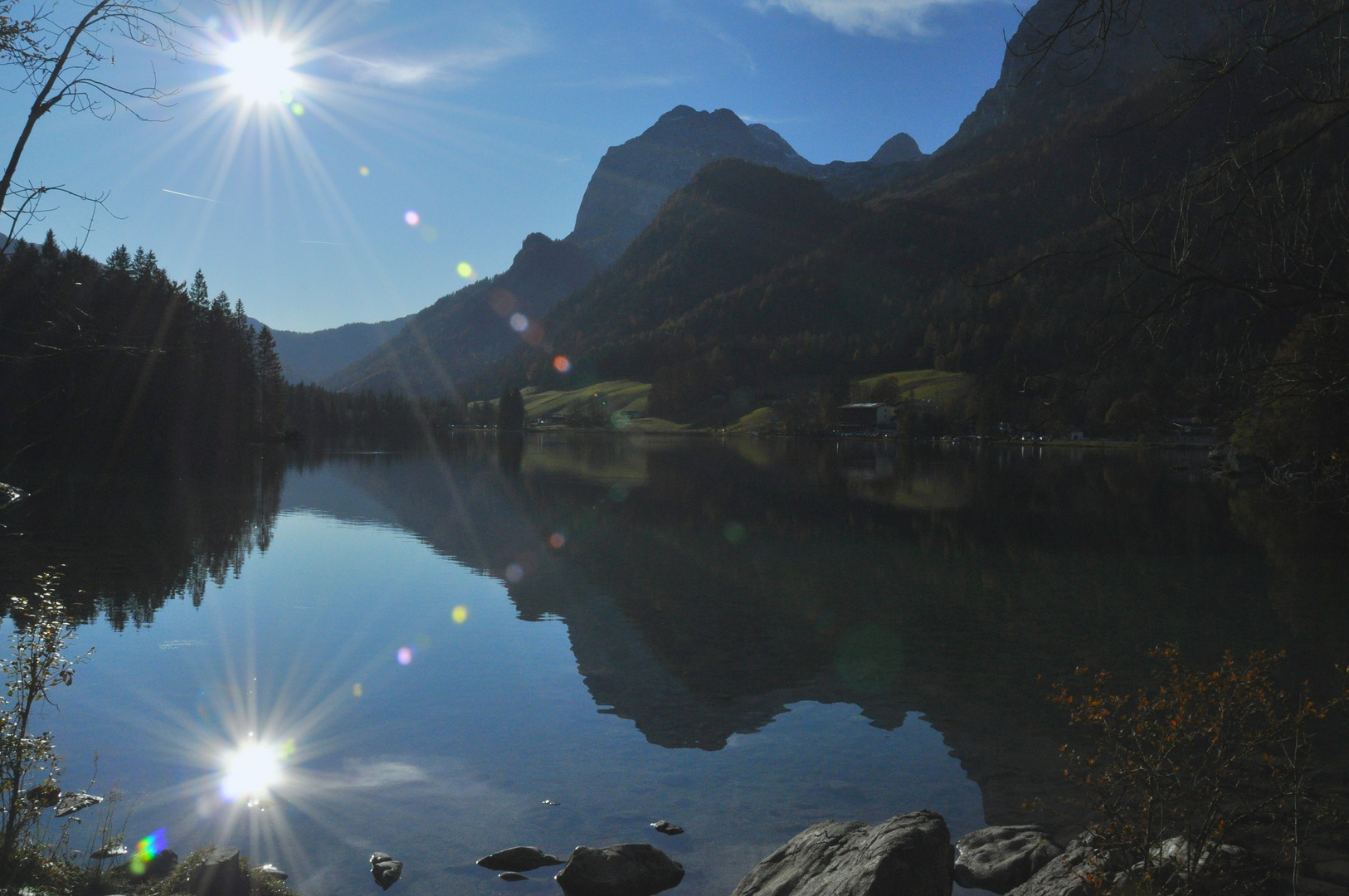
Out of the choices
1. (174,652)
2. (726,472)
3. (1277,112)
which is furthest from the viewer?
(726,472)

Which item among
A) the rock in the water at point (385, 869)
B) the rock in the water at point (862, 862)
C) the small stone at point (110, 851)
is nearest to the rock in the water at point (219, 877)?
the rock in the water at point (385, 869)

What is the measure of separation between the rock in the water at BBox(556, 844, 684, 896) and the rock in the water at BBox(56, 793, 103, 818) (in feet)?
20.5

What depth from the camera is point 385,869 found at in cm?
912

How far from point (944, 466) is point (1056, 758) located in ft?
281

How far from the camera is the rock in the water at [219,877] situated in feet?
26.1

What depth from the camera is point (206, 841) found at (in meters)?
9.79

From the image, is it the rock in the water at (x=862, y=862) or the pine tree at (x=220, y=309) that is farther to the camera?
the pine tree at (x=220, y=309)

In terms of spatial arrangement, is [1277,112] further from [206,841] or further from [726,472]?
[726,472]

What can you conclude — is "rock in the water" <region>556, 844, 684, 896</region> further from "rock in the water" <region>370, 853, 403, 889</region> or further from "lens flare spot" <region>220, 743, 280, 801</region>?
"lens flare spot" <region>220, 743, 280, 801</region>

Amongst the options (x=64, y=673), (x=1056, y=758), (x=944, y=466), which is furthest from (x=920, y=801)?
(x=944, y=466)

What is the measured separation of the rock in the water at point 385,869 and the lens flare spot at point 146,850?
2246mm

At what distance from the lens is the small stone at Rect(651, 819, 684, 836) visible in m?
10.4

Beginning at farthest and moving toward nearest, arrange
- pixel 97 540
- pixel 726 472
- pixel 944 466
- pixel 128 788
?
1. pixel 944 466
2. pixel 726 472
3. pixel 97 540
4. pixel 128 788

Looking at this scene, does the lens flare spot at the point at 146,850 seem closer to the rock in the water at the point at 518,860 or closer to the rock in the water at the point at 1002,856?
the rock in the water at the point at 518,860
